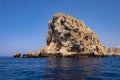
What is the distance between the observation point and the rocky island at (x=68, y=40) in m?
130

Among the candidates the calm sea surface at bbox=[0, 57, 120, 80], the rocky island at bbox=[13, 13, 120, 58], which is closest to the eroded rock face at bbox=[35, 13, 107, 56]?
the rocky island at bbox=[13, 13, 120, 58]

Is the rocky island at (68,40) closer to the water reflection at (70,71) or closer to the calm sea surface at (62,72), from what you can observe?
the calm sea surface at (62,72)

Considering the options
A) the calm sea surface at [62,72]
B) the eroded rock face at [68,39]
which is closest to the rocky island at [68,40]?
the eroded rock face at [68,39]

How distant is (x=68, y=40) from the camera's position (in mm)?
133375

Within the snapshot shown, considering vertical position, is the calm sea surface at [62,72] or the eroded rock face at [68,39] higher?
the eroded rock face at [68,39]

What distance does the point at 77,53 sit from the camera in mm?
127312

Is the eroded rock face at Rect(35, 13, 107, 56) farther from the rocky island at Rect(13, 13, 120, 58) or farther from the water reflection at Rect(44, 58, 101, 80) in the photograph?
the water reflection at Rect(44, 58, 101, 80)

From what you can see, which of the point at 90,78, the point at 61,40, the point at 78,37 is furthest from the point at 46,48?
the point at 90,78

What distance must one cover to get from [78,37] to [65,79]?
10828cm

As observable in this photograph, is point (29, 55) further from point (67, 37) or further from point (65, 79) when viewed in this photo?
point (65, 79)

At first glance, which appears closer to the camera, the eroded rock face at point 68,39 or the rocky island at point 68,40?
the rocky island at point 68,40

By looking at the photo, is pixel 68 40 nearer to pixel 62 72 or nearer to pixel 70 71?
pixel 70 71

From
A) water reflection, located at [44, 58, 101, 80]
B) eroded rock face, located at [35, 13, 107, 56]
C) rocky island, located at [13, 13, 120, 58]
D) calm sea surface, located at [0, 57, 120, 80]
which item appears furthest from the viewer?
eroded rock face, located at [35, 13, 107, 56]

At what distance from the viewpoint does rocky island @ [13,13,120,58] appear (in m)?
130
